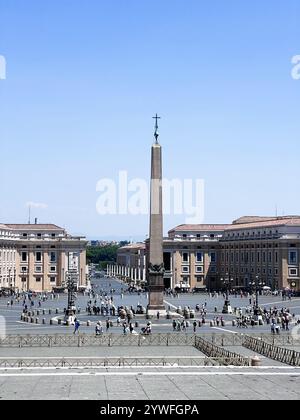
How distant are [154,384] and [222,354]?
7.66 meters

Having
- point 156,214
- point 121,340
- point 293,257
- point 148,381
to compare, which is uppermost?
point 156,214

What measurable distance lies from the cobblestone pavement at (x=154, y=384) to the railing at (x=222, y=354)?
1723mm

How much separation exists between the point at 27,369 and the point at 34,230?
8000 centimetres

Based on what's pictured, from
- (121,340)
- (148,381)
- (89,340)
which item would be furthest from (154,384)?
(121,340)

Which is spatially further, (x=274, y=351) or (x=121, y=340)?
(x=121, y=340)

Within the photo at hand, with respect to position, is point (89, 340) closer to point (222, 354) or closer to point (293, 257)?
point (222, 354)

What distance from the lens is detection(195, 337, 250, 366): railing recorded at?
2606 cm

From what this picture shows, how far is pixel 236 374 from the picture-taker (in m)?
23.0

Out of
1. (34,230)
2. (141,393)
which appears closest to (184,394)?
(141,393)

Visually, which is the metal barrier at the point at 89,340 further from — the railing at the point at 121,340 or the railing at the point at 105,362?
the railing at the point at 105,362

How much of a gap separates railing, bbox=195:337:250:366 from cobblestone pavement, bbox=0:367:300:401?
5.65 feet

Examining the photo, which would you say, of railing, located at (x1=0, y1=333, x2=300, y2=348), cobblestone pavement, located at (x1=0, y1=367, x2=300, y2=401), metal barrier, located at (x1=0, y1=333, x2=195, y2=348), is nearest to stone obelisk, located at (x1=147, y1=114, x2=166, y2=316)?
railing, located at (x1=0, y1=333, x2=300, y2=348)

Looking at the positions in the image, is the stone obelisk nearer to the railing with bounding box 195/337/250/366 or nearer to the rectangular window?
the railing with bounding box 195/337/250/366

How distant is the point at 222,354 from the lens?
28.0m
